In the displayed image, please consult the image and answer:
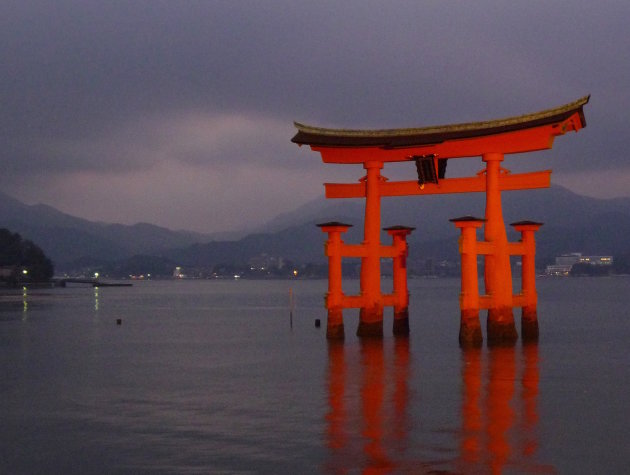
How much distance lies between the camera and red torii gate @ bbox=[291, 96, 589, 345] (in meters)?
29.0

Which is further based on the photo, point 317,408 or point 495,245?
point 495,245

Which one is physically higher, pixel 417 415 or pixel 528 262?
pixel 528 262

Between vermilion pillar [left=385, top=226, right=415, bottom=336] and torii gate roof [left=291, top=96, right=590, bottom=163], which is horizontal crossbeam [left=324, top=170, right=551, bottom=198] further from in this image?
vermilion pillar [left=385, top=226, right=415, bottom=336]

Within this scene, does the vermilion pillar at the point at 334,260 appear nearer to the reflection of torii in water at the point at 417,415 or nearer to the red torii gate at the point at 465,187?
the red torii gate at the point at 465,187

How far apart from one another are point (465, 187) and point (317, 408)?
47.7 ft

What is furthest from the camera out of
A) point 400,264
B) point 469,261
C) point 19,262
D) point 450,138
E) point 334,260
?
point 19,262

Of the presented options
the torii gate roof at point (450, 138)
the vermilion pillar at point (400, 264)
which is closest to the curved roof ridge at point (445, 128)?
the torii gate roof at point (450, 138)

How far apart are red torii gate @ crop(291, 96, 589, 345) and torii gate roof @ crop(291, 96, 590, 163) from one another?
3 cm

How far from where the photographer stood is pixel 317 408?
19.6m

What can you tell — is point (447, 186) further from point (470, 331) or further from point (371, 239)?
point (470, 331)

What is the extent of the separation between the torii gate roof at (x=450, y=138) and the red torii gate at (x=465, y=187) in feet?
0.11

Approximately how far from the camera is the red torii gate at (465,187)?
2902 cm

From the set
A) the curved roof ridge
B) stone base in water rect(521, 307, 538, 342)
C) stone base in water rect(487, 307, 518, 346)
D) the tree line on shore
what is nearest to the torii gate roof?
the curved roof ridge

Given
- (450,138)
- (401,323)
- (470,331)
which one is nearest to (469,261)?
(470,331)
